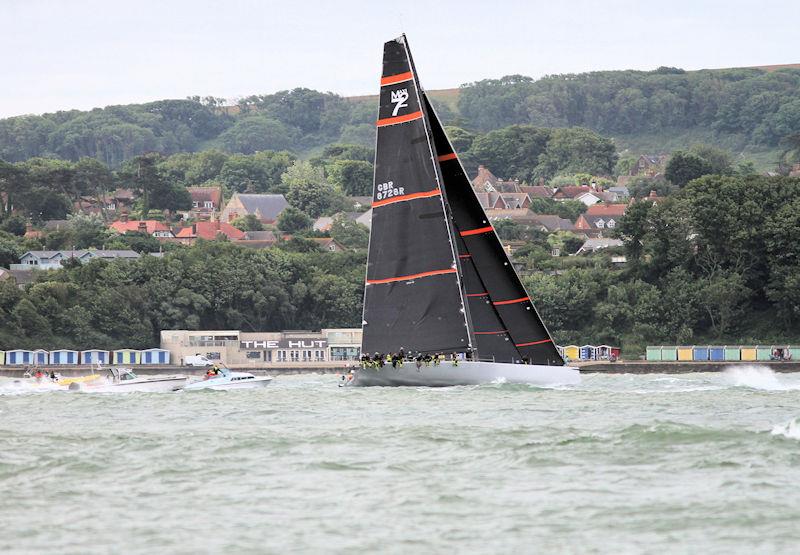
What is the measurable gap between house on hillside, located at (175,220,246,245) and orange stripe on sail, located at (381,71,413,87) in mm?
100370

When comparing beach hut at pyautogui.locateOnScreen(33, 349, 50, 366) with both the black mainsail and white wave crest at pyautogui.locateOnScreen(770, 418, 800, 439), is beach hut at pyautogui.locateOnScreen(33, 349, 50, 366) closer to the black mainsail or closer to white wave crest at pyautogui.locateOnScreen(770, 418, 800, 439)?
the black mainsail

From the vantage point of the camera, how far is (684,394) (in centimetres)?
5056

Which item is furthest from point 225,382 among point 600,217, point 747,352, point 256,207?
point 256,207

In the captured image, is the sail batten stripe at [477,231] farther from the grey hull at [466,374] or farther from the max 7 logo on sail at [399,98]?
the grey hull at [466,374]

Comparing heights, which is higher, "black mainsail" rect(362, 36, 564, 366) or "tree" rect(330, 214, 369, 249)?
"tree" rect(330, 214, 369, 249)

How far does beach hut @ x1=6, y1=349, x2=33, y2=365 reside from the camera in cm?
10000

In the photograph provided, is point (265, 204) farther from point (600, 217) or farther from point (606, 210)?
point (600, 217)

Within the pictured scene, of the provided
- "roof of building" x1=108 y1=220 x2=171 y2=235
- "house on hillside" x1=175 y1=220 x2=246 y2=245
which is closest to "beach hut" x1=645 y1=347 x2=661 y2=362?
"house on hillside" x1=175 y1=220 x2=246 y2=245

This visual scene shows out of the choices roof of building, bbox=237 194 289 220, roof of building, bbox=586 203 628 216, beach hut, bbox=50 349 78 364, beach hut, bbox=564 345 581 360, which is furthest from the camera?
roof of building, bbox=237 194 289 220

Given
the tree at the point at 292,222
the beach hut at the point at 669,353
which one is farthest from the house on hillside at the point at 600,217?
the beach hut at the point at 669,353

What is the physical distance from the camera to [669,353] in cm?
9706

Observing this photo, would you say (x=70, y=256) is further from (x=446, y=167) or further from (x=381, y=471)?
(x=381, y=471)

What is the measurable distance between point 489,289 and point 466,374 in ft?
13.5

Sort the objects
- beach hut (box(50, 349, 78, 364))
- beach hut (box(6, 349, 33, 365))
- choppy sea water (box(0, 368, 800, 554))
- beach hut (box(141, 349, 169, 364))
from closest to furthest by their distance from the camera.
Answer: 1. choppy sea water (box(0, 368, 800, 554))
2. beach hut (box(50, 349, 78, 364))
3. beach hut (box(6, 349, 33, 365))
4. beach hut (box(141, 349, 169, 364))
